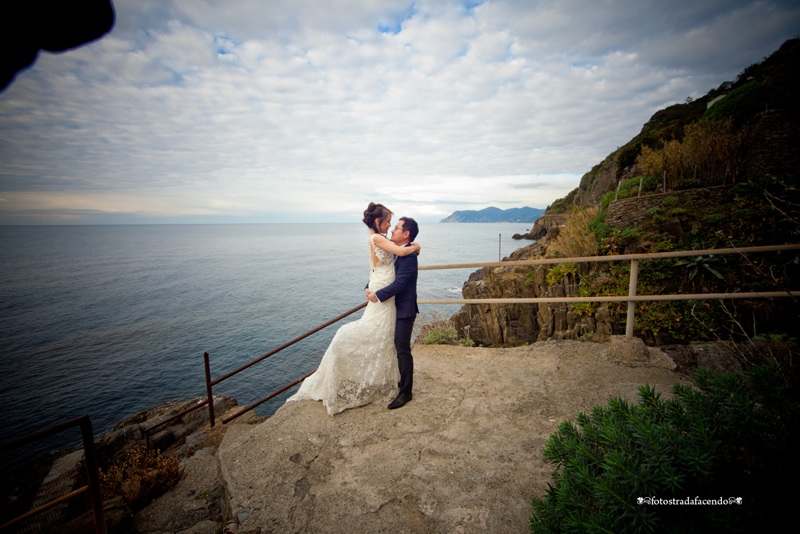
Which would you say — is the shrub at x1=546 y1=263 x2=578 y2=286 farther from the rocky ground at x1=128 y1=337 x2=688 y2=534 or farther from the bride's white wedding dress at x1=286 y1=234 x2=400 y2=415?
the bride's white wedding dress at x1=286 y1=234 x2=400 y2=415

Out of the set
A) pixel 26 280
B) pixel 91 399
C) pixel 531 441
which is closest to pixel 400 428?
pixel 531 441

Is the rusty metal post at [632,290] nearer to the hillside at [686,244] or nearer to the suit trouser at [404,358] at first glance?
the hillside at [686,244]

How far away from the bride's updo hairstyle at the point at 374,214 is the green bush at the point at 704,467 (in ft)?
9.72

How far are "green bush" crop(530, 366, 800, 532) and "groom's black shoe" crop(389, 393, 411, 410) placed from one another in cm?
245

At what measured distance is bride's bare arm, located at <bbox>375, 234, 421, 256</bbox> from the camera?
3625 millimetres

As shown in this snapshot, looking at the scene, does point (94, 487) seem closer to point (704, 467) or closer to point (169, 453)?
point (704, 467)

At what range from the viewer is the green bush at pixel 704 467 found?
2.95ft

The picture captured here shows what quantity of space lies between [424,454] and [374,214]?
2.64 metres

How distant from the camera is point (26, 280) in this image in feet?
127

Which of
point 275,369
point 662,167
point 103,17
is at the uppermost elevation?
point 662,167

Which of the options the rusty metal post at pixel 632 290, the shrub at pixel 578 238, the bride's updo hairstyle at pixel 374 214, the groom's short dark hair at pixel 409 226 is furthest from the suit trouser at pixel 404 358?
the shrub at pixel 578 238

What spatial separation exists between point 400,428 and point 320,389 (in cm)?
125

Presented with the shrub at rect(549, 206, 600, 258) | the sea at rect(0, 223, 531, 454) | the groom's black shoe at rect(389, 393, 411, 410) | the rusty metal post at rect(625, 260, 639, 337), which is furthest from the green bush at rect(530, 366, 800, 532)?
the sea at rect(0, 223, 531, 454)

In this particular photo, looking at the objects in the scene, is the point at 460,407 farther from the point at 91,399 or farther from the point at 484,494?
the point at 91,399
